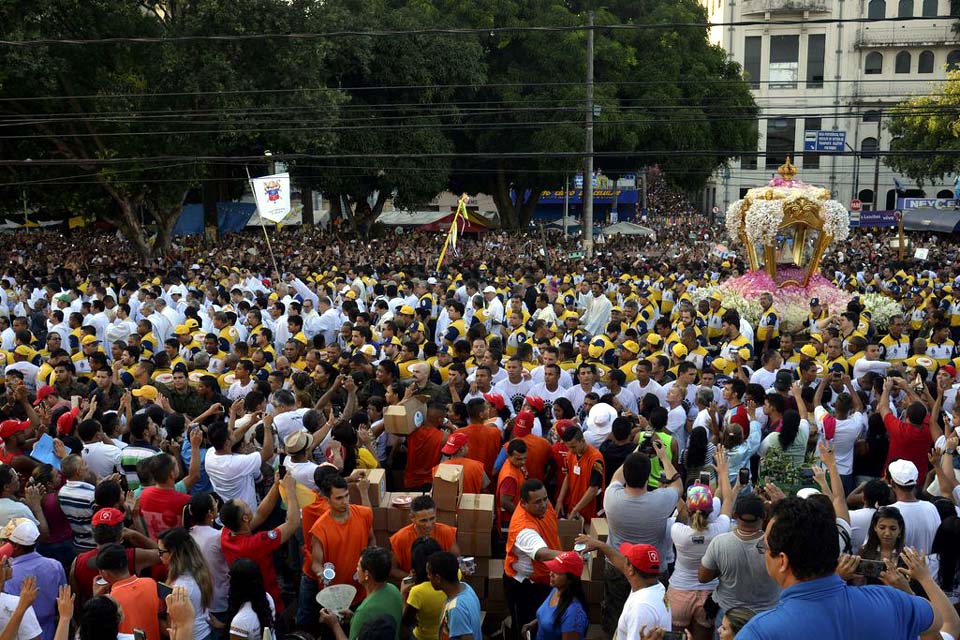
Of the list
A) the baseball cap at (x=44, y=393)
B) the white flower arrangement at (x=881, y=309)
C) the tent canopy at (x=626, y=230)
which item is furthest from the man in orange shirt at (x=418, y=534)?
the tent canopy at (x=626, y=230)

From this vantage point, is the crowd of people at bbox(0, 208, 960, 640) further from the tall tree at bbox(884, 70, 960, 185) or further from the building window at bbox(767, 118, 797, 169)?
the building window at bbox(767, 118, 797, 169)

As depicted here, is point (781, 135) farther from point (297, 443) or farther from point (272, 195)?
point (297, 443)

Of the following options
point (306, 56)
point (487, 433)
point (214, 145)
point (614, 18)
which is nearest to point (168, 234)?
point (214, 145)

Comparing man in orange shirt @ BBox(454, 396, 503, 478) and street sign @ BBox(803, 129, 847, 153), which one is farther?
street sign @ BBox(803, 129, 847, 153)

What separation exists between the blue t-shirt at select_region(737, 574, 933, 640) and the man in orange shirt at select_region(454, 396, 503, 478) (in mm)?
4521

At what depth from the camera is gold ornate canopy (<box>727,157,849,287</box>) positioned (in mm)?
18844

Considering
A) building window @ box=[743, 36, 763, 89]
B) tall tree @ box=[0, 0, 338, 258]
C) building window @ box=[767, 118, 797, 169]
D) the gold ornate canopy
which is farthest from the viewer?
building window @ box=[767, 118, 797, 169]

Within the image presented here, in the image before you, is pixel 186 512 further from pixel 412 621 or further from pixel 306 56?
pixel 306 56

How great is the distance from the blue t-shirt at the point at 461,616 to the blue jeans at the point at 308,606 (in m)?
1.24

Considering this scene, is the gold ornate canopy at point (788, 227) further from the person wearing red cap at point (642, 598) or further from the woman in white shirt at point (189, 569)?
the woman in white shirt at point (189, 569)

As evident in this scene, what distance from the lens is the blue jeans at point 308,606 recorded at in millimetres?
5902

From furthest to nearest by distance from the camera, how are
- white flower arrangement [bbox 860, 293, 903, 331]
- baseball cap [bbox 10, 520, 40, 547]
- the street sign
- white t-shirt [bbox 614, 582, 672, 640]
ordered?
the street sign → white flower arrangement [bbox 860, 293, 903, 331] → baseball cap [bbox 10, 520, 40, 547] → white t-shirt [bbox 614, 582, 672, 640]

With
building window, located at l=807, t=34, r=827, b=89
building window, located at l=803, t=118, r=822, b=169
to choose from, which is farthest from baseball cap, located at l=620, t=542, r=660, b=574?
building window, located at l=803, t=118, r=822, b=169

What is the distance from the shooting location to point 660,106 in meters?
36.5
